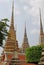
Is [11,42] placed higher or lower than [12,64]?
higher

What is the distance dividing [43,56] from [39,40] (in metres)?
34.9

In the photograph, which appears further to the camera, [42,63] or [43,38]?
[43,38]

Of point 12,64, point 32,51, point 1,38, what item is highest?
point 1,38

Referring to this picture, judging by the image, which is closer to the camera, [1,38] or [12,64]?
[1,38]

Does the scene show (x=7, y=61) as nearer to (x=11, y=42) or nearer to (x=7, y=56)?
(x=7, y=56)

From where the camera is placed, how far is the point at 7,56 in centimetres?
4459

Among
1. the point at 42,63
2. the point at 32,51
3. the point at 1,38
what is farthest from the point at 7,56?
the point at 1,38

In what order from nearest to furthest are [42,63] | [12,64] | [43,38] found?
[42,63], [12,64], [43,38]

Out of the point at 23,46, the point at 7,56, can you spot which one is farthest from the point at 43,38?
the point at 7,56

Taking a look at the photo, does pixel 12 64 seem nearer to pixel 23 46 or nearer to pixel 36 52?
pixel 36 52

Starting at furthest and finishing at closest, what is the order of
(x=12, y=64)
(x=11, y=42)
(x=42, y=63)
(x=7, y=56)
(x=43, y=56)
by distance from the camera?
(x=11, y=42) → (x=7, y=56) → (x=12, y=64) → (x=43, y=56) → (x=42, y=63)

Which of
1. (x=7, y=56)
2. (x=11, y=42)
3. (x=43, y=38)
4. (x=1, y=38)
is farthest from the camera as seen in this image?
(x=43, y=38)

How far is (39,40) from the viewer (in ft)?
226

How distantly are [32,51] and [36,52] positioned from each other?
0.68m
